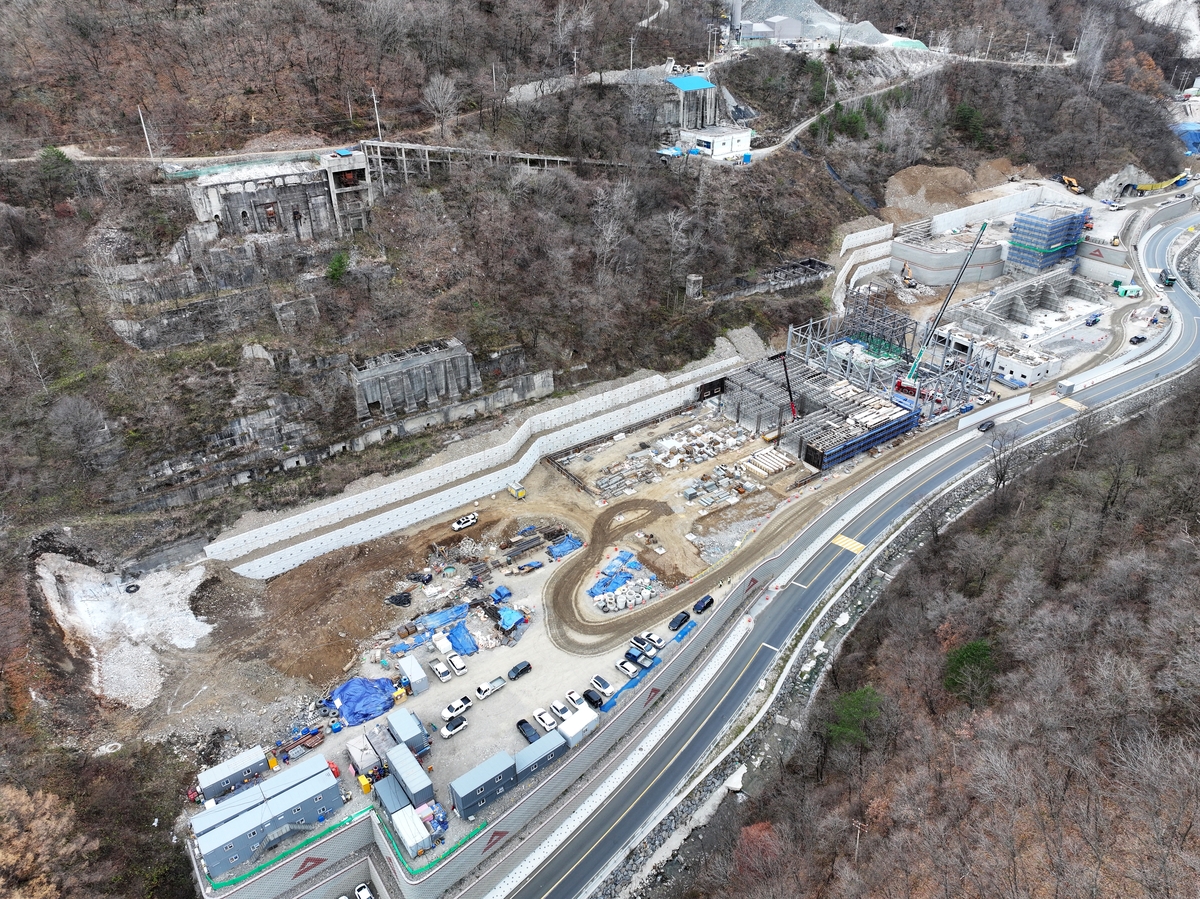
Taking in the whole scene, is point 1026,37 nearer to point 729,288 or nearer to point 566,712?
point 729,288

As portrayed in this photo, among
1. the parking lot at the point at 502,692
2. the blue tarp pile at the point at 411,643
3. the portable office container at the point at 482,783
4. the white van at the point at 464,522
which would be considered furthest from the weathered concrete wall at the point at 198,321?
the portable office container at the point at 482,783

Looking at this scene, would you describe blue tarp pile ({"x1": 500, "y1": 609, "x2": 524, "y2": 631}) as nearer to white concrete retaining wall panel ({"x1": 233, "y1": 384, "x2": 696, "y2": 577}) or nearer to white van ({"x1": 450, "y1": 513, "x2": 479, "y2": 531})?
white van ({"x1": 450, "y1": 513, "x2": 479, "y2": 531})

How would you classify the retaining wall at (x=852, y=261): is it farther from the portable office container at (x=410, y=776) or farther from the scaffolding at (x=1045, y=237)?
the portable office container at (x=410, y=776)

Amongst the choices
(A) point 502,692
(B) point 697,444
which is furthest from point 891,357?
(A) point 502,692

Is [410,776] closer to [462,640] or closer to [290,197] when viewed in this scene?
[462,640]

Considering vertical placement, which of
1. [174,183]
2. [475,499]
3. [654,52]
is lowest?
[475,499]

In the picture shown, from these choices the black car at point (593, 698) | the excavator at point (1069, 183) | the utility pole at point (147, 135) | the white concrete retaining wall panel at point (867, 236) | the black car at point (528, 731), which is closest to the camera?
the black car at point (528, 731)

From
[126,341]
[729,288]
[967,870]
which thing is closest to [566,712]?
[967,870]
